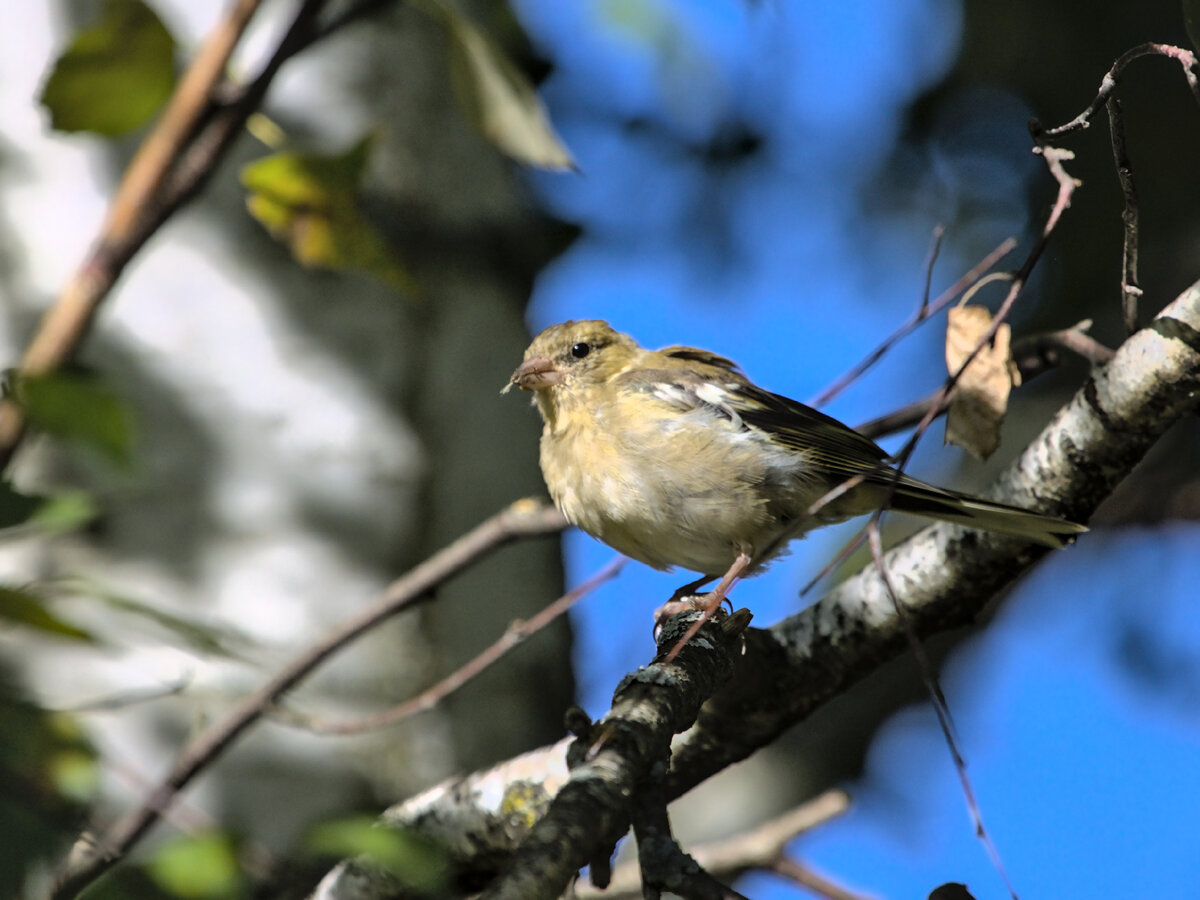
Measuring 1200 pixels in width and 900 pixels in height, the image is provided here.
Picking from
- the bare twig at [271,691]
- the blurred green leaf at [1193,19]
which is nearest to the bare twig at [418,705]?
the bare twig at [271,691]

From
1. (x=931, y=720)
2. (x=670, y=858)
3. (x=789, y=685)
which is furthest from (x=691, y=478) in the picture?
(x=931, y=720)

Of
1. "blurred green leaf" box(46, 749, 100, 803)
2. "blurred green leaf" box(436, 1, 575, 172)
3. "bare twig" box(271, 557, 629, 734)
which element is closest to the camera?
"blurred green leaf" box(46, 749, 100, 803)

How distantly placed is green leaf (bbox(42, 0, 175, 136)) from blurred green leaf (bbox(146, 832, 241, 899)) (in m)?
0.96

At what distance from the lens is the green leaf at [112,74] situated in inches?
59.9

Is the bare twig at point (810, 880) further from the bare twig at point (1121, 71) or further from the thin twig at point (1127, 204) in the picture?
the bare twig at point (1121, 71)

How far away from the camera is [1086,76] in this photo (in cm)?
527

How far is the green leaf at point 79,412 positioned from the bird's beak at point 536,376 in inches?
93.5

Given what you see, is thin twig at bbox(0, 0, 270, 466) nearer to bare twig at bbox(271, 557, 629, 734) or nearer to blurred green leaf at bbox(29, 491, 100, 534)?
blurred green leaf at bbox(29, 491, 100, 534)

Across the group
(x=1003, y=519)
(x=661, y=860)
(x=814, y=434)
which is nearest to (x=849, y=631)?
(x=1003, y=519)

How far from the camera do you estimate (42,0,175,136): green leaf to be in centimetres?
152

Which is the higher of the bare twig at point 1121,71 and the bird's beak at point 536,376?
the bird's beak at point 536,376

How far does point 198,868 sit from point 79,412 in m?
0.66

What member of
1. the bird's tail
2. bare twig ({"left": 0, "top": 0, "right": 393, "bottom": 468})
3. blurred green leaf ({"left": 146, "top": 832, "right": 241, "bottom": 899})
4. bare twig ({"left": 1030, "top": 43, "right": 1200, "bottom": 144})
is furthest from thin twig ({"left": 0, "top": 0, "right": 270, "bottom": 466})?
the bird's tail

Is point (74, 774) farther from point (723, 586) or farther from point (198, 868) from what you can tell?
point (723, 586)
